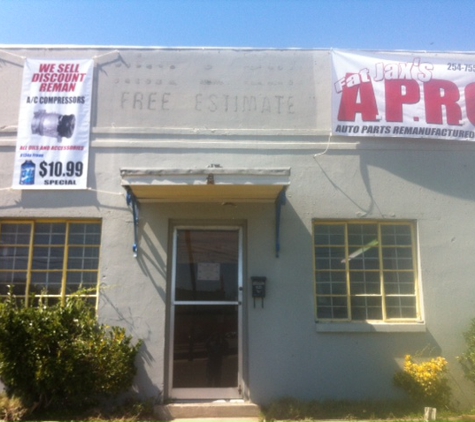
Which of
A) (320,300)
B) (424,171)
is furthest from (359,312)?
(424,171)

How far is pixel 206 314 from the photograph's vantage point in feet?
29.0

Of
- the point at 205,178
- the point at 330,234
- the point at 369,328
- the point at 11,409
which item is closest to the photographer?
the point at 11,409

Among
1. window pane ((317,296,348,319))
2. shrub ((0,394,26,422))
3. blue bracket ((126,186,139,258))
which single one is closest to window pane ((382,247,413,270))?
window pane ((317,296,348,319))

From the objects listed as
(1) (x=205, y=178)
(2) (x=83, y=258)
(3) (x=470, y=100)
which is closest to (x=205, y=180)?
(1) (x=205, y=178)

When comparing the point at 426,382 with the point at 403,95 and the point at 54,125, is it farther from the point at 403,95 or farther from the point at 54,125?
the point at 54,125

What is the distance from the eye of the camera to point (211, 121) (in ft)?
30.7

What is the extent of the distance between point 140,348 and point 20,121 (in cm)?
394

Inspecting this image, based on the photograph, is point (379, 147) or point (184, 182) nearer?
point (184, 182)

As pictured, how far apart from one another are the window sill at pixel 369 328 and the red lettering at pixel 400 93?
3306 millimetres

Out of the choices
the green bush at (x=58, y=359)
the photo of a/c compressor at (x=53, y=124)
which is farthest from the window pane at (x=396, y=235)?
the photo of a/c compressor at (x=53, y=124)

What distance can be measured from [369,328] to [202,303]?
2432 millimetres

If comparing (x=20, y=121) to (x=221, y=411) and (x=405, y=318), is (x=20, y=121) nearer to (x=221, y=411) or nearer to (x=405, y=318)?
(x=221, y=411)

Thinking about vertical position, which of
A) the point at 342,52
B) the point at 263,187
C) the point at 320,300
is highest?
the point at 342,52

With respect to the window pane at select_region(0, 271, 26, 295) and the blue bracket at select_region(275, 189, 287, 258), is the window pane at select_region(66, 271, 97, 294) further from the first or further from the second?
the blue bracket at select_region(275, 189, 287, 258)
